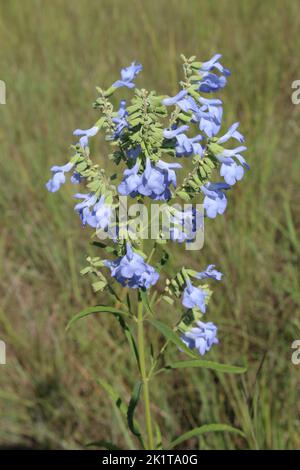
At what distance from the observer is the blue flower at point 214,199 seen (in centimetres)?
131

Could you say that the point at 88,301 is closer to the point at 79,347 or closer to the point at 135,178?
the point at 79,347

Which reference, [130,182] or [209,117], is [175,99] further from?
[130,182]

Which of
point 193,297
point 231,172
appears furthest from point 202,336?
point 231,172

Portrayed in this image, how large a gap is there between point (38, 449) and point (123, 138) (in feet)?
4.83

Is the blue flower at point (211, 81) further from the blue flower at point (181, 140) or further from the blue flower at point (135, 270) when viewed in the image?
the blue flower at point (135, 270)

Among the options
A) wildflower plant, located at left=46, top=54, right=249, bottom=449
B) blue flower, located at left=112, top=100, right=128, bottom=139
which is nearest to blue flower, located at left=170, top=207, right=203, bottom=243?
wildflower plant, located at left=46, top=54, right=249, bottom=449

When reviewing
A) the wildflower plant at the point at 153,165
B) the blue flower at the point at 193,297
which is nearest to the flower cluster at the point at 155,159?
the wildflower plant at the point at 153,165

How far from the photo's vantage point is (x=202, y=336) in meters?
1.55

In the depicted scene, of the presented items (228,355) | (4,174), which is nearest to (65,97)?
(4,174)

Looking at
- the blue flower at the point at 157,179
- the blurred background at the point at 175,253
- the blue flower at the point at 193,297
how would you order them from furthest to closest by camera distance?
the blurred background at the point at 175,253
the blue flower at the point at 193,297
the blue flower at the point at 157,179

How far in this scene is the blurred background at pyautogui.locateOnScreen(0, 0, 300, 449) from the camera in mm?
2156

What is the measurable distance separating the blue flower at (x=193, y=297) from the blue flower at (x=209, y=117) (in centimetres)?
40

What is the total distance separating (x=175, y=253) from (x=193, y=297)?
3.43 feet

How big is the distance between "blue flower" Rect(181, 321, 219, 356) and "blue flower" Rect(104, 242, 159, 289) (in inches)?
12.9
